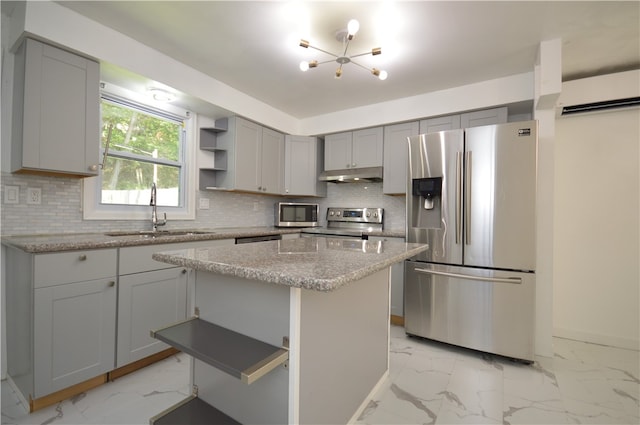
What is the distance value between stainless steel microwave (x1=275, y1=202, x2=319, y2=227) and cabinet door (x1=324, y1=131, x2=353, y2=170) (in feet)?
2.03

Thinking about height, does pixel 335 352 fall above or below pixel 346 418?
above

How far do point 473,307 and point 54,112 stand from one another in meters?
3.32

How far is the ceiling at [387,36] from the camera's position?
1867mm

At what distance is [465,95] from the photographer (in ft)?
9.49

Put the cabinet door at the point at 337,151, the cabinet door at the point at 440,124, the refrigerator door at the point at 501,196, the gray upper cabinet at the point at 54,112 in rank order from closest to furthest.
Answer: the gray upper cabinet at the point at 54,112
the refrigerator door at the point at 501,196
the cabinet door at the point at 440,124
the cabinet door at the point at 337,151

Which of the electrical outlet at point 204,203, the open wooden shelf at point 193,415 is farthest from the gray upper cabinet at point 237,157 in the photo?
the open wooden shelf at point 193,415

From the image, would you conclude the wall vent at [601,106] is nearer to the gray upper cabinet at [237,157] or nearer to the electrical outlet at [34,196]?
the gray upper cabinet at [237,157]

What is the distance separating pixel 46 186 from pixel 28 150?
0.39 m

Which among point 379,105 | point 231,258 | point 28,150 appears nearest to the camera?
point 231,258

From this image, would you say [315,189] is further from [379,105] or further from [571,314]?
[571,314]

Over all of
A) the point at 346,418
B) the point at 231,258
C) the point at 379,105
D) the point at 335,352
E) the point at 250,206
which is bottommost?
the point at 346,418

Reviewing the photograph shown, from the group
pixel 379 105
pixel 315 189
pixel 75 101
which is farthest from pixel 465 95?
pixel 75 101

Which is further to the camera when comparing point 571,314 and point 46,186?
point 571,314

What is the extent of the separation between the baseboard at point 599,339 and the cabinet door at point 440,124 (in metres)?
2.25
